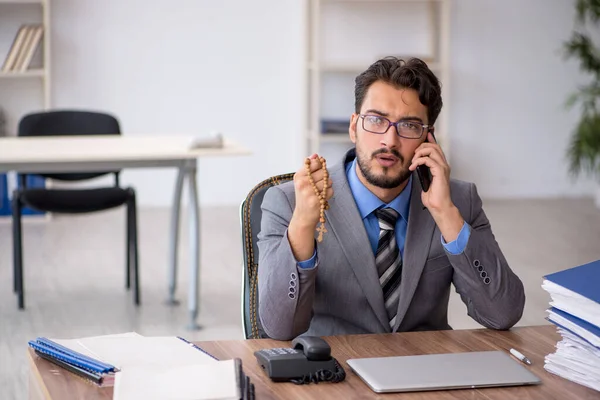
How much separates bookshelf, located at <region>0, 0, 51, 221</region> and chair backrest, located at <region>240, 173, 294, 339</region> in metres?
4.17

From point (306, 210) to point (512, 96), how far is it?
5470mm

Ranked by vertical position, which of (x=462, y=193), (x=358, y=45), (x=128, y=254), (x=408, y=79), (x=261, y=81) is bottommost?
(x=128, y=254)

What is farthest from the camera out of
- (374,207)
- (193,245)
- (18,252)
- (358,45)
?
(358,45)

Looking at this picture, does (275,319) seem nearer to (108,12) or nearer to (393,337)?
(393,337)

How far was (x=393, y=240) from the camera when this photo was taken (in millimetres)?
2047

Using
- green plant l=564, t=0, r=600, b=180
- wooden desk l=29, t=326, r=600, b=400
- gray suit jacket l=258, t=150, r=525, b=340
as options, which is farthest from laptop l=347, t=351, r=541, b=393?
green plant l=564, t=0, r=600, b=180

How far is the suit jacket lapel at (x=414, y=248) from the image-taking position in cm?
197

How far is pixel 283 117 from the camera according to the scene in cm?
675

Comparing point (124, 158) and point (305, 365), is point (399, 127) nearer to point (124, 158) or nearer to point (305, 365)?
point (305, 365)

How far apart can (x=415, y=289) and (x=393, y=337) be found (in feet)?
0.69

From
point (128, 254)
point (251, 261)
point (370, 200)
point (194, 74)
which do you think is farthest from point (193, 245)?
point (194, 74)

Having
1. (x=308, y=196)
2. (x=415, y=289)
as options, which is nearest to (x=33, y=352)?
(x=308, y=196)

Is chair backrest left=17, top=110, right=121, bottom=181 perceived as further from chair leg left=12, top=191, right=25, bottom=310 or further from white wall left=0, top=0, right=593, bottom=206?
white wall left=0, top=0, right=593, bottom=206

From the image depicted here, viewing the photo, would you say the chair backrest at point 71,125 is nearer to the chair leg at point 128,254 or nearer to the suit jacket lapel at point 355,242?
the chair leg at point 128,254
